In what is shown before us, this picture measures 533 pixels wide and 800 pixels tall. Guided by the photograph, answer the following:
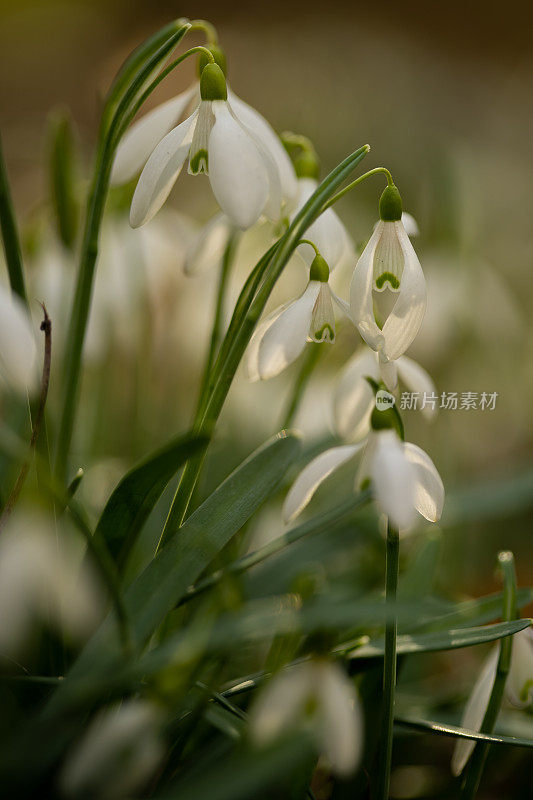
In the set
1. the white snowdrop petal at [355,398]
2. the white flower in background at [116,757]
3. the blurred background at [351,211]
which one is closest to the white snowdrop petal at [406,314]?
the white snowdrop petal at [355,398]

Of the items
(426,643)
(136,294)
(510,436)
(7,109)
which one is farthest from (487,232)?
(7,109)

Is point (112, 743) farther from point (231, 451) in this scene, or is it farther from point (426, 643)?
point (231, 451)

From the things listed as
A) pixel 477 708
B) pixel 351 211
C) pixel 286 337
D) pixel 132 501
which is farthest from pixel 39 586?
pixel 351 211

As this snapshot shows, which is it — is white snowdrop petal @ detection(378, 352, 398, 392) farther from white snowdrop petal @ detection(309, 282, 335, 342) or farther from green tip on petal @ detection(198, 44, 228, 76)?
green tip on petal @ detection(198, 44, 228, 76)

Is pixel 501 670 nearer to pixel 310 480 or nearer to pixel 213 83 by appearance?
pixel 310 480

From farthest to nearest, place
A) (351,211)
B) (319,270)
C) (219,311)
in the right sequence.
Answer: (351,211), (219,311), (319,270)

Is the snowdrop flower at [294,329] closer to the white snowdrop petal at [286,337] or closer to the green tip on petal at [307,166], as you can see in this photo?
the white snowdrop petal at [286,337]
